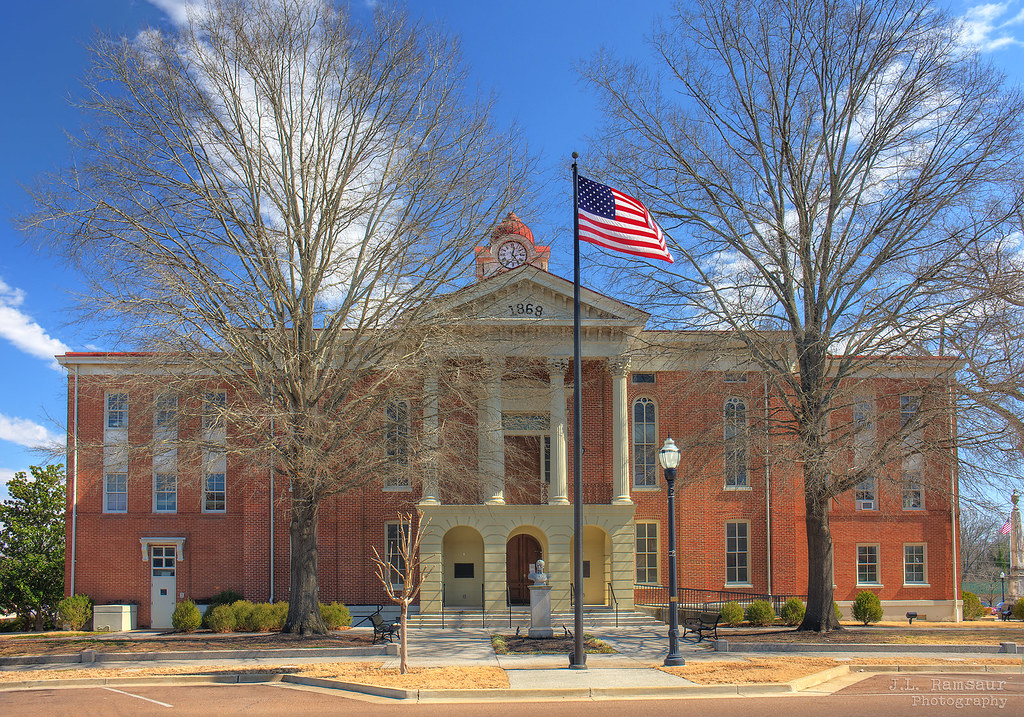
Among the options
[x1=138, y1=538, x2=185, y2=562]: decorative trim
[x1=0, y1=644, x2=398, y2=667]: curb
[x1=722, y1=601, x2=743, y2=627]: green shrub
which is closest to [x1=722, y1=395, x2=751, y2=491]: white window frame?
[x1=722, y1=601, x2=743, y2=627]: green shrub

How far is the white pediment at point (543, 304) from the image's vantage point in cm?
2616

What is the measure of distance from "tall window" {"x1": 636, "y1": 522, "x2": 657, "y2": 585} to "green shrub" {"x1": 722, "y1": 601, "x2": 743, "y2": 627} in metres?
4.31

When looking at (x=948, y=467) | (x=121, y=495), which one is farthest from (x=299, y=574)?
(x=948, y=467)

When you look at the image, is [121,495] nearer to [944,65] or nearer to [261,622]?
[261,622]

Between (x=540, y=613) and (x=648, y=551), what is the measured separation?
9993 millimetres

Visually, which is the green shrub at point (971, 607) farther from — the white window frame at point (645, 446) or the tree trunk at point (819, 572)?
the white window frame at point (645, 446)

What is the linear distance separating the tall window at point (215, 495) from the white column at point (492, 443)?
993cm

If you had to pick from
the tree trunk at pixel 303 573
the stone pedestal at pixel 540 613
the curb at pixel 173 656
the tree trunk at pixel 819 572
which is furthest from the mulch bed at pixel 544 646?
the tree trunk at pixel 819 572

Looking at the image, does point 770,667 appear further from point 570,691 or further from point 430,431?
point 430,431

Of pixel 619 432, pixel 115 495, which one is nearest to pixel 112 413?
pixel 115 495

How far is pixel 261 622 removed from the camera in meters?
24.0

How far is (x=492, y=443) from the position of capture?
2578cm

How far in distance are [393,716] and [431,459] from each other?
8.27m

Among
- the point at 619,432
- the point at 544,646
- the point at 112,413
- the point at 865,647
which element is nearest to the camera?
the point at 865,647
